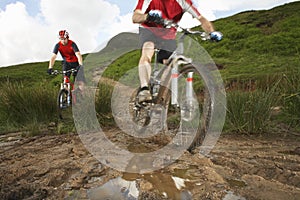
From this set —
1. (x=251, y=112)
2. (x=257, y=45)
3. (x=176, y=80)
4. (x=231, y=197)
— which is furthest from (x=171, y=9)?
(x=257, y=45)

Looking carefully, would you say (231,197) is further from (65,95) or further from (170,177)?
(65,95)

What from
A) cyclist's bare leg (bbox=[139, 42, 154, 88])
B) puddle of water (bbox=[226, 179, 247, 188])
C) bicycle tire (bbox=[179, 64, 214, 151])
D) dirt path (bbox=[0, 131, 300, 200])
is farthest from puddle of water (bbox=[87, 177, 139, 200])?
cyclist's bare leg (bbox=[139, 42, 154, 88])

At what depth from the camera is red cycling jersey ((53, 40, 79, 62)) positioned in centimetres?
744

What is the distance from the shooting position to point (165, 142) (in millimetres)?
3787

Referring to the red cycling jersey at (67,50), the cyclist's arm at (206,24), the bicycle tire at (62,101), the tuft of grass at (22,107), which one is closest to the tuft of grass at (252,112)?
the cyclist's arm at (206,24)

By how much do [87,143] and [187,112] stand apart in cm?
145

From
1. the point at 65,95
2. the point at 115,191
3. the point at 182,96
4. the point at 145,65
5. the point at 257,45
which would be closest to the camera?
the point at 115,191

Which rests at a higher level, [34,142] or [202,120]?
[202,120]

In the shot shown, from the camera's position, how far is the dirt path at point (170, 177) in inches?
85.5

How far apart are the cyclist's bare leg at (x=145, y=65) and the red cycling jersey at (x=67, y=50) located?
14.7 feet

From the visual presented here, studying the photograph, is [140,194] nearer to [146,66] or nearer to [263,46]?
[146,66]

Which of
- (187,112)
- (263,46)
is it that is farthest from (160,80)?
(263,46)

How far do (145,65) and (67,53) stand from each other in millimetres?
4785

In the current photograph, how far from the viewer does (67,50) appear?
7504 millimetres
